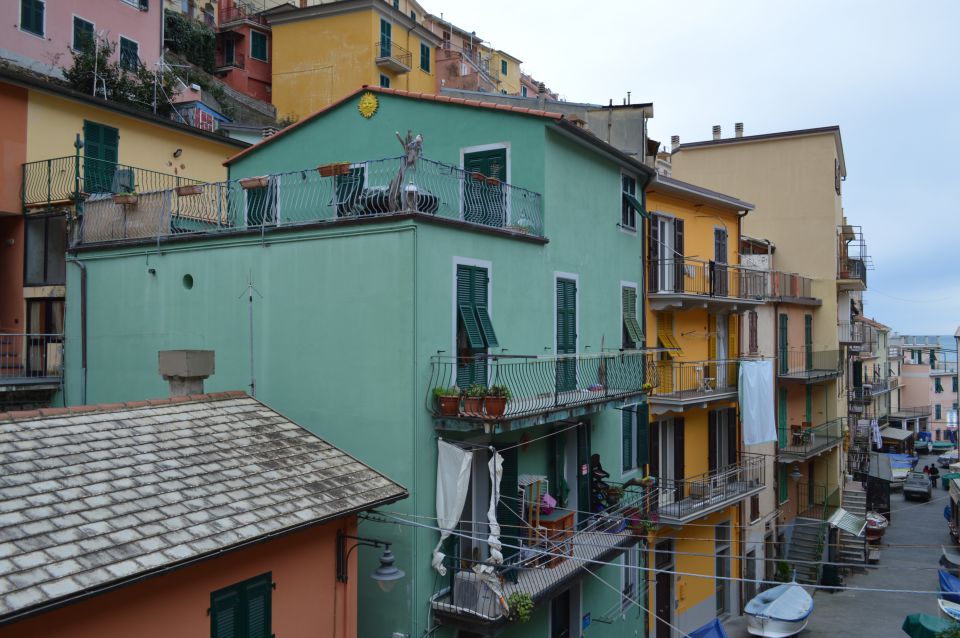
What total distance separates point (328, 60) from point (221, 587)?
36.8 m

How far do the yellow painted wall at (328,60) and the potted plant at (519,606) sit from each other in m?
32.7

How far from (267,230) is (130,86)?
706 inches

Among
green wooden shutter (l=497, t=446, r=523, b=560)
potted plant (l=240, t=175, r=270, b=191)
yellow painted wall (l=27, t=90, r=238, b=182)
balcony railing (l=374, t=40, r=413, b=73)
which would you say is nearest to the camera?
potted plant (l=240, t=175, r=270, b=191)

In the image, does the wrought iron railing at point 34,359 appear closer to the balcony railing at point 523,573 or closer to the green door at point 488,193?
the green door at point 488,193

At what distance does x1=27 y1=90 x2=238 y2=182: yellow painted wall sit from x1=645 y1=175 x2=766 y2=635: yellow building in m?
13.7

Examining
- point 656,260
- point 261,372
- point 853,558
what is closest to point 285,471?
point 261,372

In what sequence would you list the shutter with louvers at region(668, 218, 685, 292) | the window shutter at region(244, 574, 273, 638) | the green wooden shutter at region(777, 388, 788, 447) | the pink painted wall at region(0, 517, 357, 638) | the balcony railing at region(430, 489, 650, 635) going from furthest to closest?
the green wooden shutter at region(777, 388, 788, 447), the shutter with louvers at region(668, 218, 685, 292), the balcony railing at region(430, 489, 650, 635), the window shutter at region(244, 574, 273, 638), the pink painted wall at region(0, 517, 357, 638)

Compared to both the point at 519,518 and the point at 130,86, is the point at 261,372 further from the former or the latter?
the point at 130,86

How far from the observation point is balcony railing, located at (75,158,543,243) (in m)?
12.6

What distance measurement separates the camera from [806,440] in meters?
29.7

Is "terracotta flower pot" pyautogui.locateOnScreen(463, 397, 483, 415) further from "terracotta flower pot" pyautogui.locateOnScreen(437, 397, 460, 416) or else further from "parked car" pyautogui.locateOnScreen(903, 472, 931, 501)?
"parked car" pyautogui.locateOnScreen(903, 472, 931, 501)

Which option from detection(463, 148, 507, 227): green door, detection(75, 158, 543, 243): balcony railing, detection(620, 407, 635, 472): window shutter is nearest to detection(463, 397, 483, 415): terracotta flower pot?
detection(75, 158, 543, 243): balcony railing

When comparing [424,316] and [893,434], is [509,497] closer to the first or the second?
[424,316]

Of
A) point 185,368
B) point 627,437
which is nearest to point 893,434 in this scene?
point 627,437
